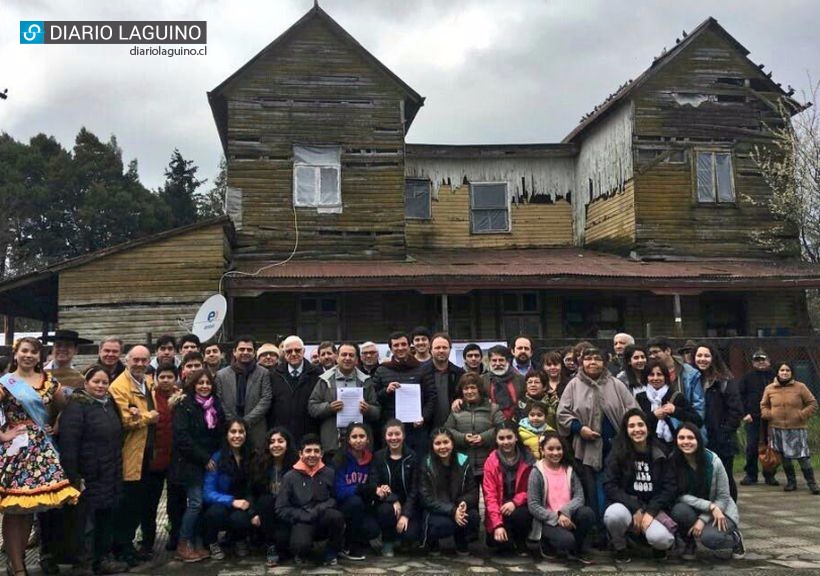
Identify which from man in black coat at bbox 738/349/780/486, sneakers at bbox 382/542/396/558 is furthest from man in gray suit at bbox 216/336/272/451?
man in black coat at bbox 738/349/780/486

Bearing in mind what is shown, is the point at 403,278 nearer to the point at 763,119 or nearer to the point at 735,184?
the point at 735,184

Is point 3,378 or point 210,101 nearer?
point 3,378

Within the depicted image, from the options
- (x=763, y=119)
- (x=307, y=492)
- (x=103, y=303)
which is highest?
(x=763, y=119)

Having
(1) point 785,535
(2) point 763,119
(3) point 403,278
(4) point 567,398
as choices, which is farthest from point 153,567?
(2) point 763,119

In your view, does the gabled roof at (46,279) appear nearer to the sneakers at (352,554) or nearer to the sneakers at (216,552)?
the sneakers at (216,552)

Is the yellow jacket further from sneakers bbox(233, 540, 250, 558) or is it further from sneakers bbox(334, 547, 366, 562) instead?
sneakers bbox(334, 547, 366, 562)

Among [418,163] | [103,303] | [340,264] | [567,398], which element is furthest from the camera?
[418,163]

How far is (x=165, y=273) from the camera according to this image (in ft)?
46.4

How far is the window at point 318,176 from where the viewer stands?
1698cm

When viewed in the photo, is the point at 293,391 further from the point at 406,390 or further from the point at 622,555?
the point at 622,555

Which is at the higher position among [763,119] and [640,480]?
[763,119]

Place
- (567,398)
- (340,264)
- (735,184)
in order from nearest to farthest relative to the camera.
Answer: (567,398) → (340,264) → (735,184)

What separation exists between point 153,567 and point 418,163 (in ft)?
51.0

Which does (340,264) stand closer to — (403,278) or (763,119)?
(403,278)
